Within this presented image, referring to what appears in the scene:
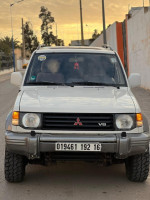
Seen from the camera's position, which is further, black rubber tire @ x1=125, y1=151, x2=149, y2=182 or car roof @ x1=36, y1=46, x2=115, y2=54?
car roof @ x1=36, y1=46, x2=115, y2=54

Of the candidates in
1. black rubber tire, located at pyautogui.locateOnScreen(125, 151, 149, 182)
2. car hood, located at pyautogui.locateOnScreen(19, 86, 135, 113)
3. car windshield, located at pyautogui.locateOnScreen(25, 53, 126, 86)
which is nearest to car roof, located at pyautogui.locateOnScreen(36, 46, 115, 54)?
car windshield, located at pyautogui.locateOnScreen(25, 53, 126, 86)

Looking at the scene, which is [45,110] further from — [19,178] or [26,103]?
[19,178]

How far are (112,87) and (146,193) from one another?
1.65m

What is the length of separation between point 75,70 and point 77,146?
1.76m

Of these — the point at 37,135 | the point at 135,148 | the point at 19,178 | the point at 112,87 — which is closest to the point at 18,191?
the point at 19,178

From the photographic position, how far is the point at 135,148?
5039 millimetres

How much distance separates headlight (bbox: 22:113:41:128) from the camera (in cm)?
507

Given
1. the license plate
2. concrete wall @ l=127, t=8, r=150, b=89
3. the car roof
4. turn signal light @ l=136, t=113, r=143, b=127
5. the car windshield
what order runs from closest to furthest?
Result: the license plate < turn signal light @ l=136, t=113, r=143, b=127 < the car windshield < the car roof < concrete wall @ l=127, t=8, r=150, b=89

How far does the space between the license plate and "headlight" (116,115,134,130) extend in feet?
1.14

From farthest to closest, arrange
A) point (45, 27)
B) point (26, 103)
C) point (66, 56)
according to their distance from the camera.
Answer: point (45, 27)
point (66, 56)
point (26, 103)

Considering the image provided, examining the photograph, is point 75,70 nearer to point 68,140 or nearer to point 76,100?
point 76,100

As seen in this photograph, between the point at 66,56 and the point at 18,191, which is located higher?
the point at 66,56

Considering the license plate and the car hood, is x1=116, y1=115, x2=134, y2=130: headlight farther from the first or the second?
the license plate

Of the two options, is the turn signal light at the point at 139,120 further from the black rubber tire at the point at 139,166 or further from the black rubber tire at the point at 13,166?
the black rubber tire at the point at 13,166
